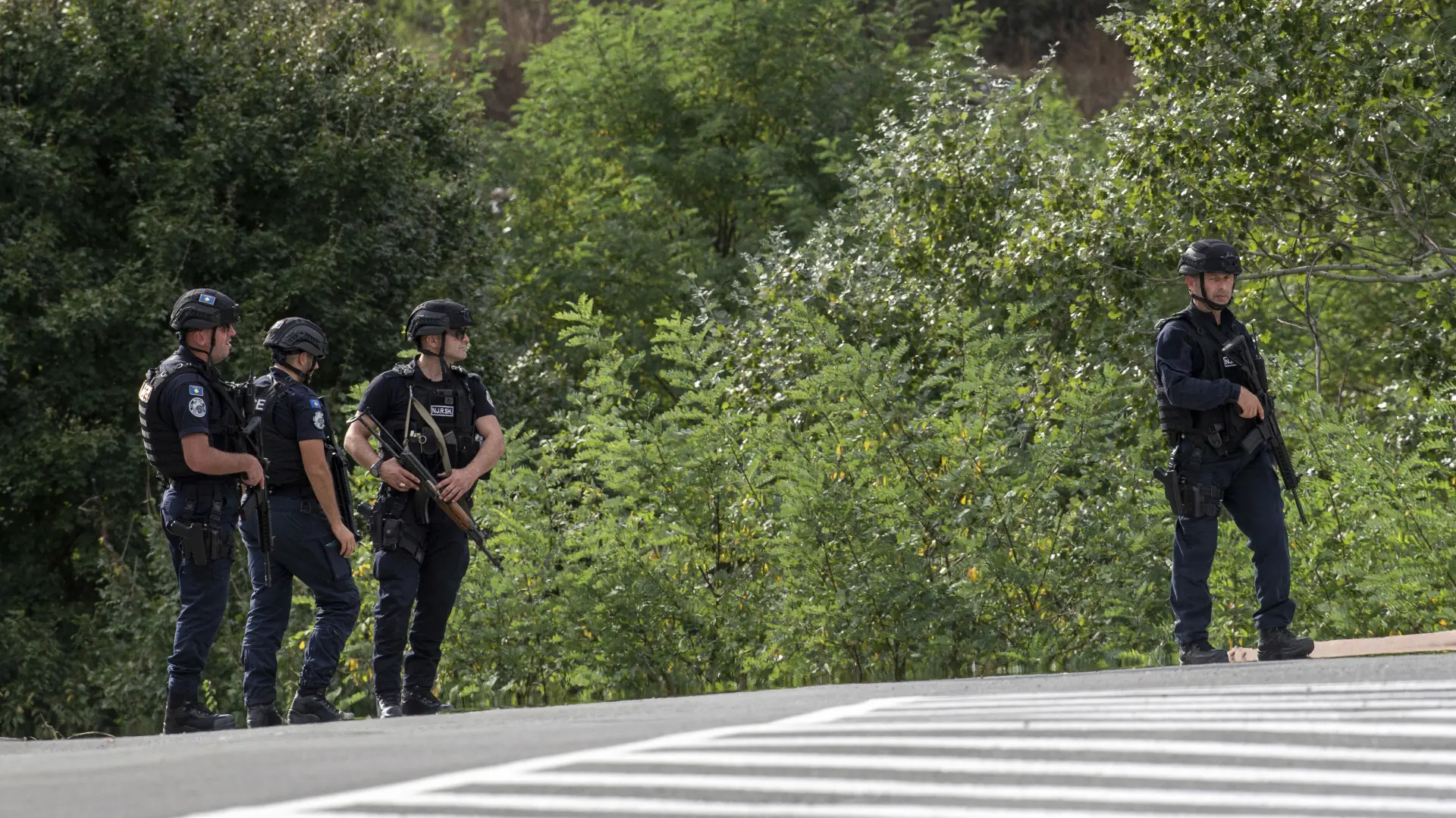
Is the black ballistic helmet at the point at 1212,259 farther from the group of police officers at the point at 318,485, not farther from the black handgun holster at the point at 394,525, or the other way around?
the black handgun holster at the point at 394,525

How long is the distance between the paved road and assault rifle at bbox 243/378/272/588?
169 cm

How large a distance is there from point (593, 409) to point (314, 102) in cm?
1304

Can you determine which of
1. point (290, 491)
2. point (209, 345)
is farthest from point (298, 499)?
point (209, 345)

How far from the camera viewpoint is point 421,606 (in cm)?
919

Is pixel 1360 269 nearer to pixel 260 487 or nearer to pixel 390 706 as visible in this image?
pixel 390 706

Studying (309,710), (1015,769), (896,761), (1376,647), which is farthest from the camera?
(309,710)

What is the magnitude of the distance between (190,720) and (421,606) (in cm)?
126

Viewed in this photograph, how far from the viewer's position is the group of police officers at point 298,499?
883cm

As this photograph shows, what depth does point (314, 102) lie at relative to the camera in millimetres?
23531

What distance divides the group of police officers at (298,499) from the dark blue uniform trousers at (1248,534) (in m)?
3.47

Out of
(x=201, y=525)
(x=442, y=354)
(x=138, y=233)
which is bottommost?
(x=201, y=525)

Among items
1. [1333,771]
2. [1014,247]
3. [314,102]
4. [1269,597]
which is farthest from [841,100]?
[1333,771]

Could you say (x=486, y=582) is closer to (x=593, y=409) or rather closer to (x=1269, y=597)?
(x=593, y=409)

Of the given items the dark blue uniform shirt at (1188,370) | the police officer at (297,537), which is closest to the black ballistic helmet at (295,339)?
the police officer at (297,537)
